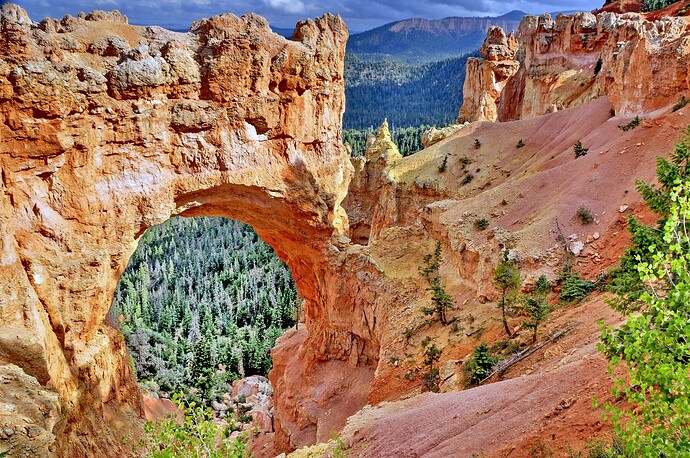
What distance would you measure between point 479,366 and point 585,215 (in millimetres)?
11074

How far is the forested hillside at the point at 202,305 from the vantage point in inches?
2299

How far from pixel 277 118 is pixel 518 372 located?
1601 cm

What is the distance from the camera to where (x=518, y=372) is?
760 inches

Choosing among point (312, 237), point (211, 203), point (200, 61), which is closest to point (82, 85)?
point (200, 61)

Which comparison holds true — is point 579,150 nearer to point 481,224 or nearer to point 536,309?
point 481,224

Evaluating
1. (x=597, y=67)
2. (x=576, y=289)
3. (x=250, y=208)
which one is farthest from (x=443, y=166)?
(x=576, y=289)

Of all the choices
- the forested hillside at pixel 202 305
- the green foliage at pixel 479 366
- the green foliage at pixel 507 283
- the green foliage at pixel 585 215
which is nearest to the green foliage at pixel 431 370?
the green foliage at pixel 479 366

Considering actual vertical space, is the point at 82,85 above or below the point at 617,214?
above

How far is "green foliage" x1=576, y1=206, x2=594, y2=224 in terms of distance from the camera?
26644mm

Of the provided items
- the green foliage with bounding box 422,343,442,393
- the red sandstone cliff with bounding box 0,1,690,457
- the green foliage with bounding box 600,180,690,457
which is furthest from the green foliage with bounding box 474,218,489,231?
the green foliage with bounding box 600,180,690,457

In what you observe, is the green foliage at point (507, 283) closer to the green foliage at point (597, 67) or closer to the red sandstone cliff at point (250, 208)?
the red sandstone cliff at point (250, 208)

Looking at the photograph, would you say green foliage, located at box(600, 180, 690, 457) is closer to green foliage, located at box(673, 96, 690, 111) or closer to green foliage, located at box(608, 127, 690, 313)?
green foliage, located at box(608, 127, 690, 313)

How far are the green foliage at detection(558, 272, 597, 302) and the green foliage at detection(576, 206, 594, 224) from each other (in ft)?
14.6

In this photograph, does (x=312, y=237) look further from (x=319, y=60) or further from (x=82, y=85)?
(x=82, y=85)
